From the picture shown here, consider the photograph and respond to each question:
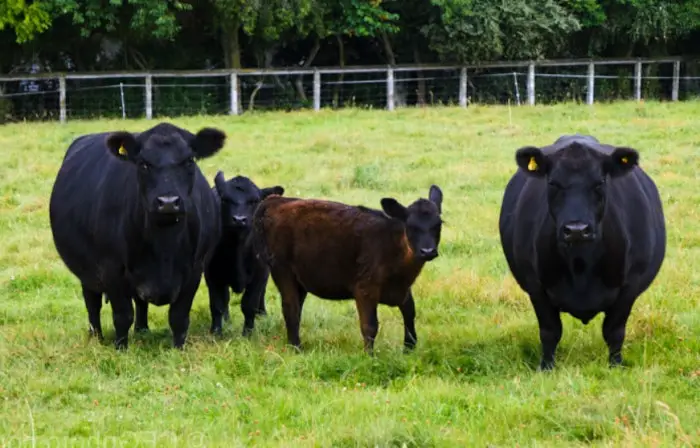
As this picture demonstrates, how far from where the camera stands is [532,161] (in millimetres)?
6742

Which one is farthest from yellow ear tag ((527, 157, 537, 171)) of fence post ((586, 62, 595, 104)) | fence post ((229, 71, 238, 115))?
fence post ((586, 62, 595, 104))

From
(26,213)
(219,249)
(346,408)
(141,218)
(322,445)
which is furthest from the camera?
(26,213)

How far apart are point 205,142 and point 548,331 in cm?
288

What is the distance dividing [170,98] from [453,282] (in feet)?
84.0

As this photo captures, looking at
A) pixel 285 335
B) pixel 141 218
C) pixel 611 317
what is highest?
pixel 141 218

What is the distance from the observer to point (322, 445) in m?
5.11

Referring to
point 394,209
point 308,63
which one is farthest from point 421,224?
point 308,63

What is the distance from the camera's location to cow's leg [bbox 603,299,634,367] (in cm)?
680

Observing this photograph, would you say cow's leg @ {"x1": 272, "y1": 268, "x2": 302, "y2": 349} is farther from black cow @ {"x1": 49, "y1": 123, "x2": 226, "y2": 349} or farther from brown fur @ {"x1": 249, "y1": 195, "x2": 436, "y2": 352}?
black cow @ {"x1": 49, "y1": 123, "x2": 226, "y2": 349}

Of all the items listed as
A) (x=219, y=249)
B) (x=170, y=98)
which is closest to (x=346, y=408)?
(x=219, y=249)

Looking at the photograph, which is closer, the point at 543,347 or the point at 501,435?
the point at 501,435

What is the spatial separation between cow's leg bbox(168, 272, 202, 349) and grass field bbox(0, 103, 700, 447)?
0.30 feet

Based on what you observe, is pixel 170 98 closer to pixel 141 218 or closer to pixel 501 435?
pixel 141 218

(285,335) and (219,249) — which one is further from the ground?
(219,249)
